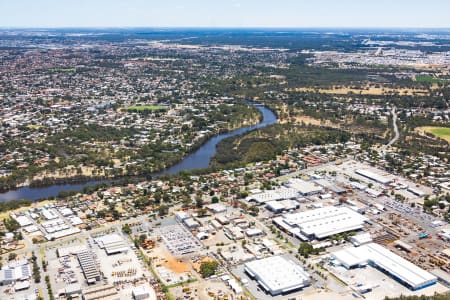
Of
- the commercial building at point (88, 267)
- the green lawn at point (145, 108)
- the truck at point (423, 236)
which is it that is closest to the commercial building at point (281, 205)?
the truck at point (423, 236)

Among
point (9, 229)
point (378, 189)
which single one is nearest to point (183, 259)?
point (9, 229)

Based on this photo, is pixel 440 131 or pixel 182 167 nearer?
pixel 182 167

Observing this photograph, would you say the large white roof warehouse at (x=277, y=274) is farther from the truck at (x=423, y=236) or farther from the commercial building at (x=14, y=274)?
the commercial building at (x=14, y=274)

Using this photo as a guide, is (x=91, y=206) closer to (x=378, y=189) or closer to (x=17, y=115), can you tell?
(x=378, y=189)

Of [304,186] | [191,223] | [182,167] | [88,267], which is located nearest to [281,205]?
[304,186]

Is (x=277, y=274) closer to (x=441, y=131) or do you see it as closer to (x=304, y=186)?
(x=304, y=186)

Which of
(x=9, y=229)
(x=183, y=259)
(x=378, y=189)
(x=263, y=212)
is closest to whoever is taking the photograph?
(x=183, y=259)

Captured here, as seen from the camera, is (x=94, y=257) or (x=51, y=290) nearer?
(x=51, y=290)
